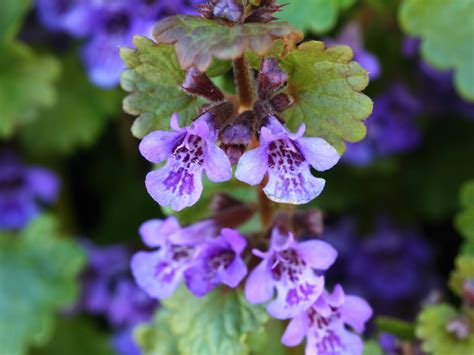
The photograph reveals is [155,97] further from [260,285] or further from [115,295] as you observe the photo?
[115,295]

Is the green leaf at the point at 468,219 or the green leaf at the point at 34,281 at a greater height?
the green leaf at the point at 468,219

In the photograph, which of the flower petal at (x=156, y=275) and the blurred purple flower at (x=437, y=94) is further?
the blurred purple flower at (x=437, y=94)

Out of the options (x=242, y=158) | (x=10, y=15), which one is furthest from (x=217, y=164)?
(x=10, y=15)

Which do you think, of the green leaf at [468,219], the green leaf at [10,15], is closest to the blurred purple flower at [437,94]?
the green leaf at [468,219]

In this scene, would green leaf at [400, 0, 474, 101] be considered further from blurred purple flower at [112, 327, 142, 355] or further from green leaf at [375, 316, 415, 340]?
blurred purple flower at [112, 327, 142, 355]

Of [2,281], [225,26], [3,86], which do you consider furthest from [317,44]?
[2,281]

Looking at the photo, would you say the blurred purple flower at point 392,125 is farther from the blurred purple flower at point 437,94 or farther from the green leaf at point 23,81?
the green leaf at point 23,81

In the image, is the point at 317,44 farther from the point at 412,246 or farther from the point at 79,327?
the point at 79,327
